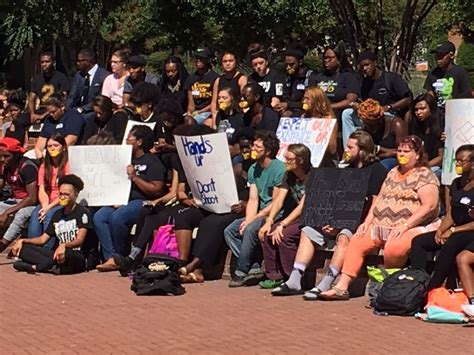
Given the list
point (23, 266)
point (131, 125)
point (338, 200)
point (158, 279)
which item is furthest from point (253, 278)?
point (131, 125)

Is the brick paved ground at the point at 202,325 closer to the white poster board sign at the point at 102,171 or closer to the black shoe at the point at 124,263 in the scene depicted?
the black shoe at the point at 124,263

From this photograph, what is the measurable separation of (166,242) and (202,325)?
265cm

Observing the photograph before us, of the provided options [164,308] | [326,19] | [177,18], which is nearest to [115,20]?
[177,18]

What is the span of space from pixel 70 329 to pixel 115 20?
3143 centimetres

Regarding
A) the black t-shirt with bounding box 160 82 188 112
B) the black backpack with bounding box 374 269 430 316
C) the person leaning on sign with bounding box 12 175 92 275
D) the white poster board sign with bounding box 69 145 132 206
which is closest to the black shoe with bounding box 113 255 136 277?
the person leaning on sign with bounding box 12 175 92 275

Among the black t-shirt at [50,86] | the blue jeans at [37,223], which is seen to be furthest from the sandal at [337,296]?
the black t-shirt at [50,86]

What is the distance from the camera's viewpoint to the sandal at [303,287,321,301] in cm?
1037

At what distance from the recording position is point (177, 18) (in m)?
35.4

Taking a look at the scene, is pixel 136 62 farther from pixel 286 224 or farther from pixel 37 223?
pixel 286 224

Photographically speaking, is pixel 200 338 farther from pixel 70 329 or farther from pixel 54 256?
pixel 54 256

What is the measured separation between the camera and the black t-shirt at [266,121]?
1272 cm

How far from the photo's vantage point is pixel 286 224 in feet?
36.0

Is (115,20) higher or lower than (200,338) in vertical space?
higher

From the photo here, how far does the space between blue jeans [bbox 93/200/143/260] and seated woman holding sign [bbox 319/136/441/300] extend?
3.02 meters
